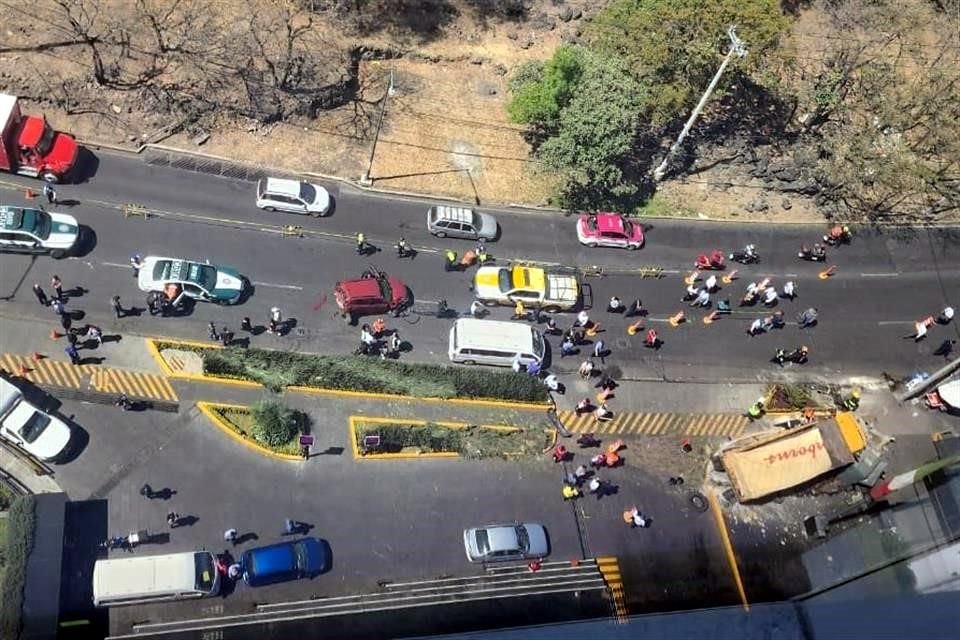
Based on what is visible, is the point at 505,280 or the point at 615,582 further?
the point at 505,280

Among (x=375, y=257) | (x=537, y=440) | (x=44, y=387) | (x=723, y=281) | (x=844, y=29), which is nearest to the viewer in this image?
(x=44, y=387)

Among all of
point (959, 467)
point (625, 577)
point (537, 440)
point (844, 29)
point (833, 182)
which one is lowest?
point (625, 577)

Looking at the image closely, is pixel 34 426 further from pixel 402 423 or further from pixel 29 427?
pixel 402 423

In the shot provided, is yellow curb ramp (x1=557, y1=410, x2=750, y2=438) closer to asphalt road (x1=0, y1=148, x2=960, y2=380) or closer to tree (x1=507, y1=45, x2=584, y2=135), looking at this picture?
asphalt road (x1=0, y1=148, x2=960, y2=380)

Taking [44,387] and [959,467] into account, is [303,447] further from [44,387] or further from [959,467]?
[959,467]

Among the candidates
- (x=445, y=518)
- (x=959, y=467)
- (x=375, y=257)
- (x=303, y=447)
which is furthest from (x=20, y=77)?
(x=959, y=467)

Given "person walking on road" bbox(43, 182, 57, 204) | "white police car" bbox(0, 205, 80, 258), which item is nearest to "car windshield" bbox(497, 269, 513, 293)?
"white police car" bbox(0, 205, 80, 258)

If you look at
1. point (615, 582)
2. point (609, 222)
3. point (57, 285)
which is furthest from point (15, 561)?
point (609, 222)

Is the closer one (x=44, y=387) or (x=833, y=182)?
(x=44, y=387)
